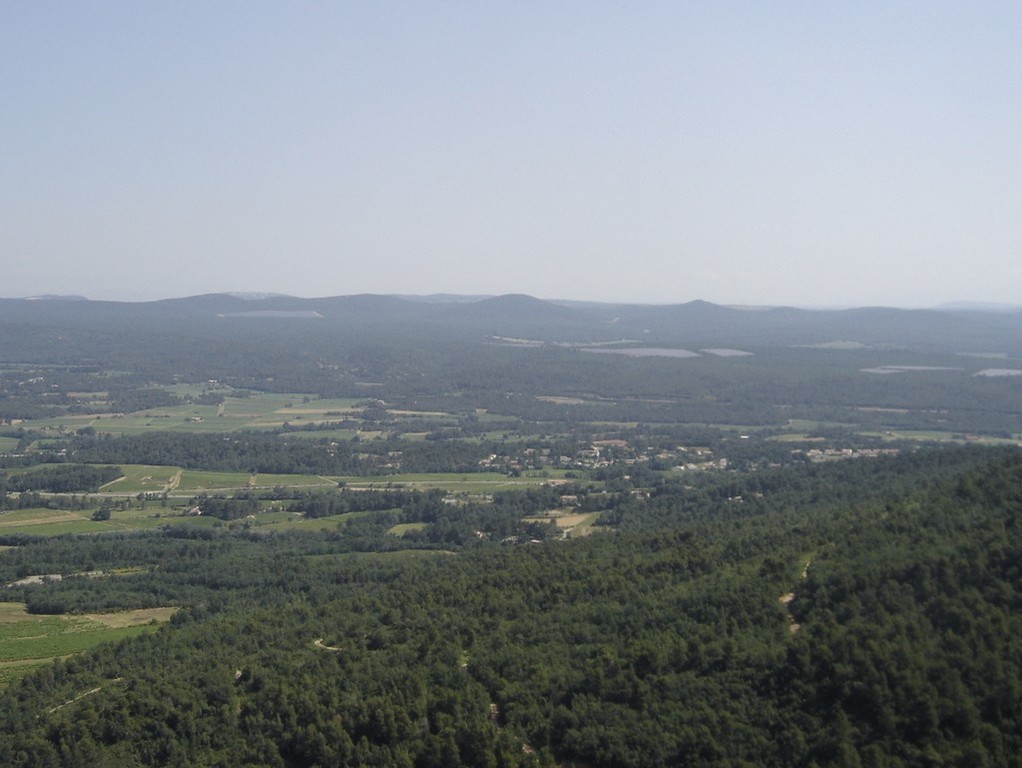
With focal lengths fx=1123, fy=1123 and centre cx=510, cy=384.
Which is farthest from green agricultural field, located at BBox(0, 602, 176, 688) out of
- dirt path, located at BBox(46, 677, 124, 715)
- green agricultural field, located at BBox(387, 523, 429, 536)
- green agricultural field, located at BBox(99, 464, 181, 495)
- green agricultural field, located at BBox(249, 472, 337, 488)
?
green agricultural field, located at BBox(249, 472, 337, 488)

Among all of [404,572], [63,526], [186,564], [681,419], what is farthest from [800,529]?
[681,419]

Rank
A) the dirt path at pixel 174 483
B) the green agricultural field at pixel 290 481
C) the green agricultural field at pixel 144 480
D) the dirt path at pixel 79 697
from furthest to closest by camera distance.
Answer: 1. the green agricultural field at pixel 290 481
2. the dirt path at pixel 174 483
3. the green agricultural field at pixel 144 480
4. the dirt path at pixel 79 697

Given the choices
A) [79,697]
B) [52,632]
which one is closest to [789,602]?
[79,697]

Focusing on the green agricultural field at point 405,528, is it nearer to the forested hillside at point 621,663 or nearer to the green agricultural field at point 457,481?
the green agricultural field at point 457,481

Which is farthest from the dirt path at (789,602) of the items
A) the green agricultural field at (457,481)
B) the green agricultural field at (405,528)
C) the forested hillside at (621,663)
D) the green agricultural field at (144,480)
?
the green agricultural field at (144,480)

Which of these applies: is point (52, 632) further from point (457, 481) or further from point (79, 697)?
point (457, 481)

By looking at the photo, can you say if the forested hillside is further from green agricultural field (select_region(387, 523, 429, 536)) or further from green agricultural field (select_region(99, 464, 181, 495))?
green agricultural field (select_region(99, 464, 181, 495))
